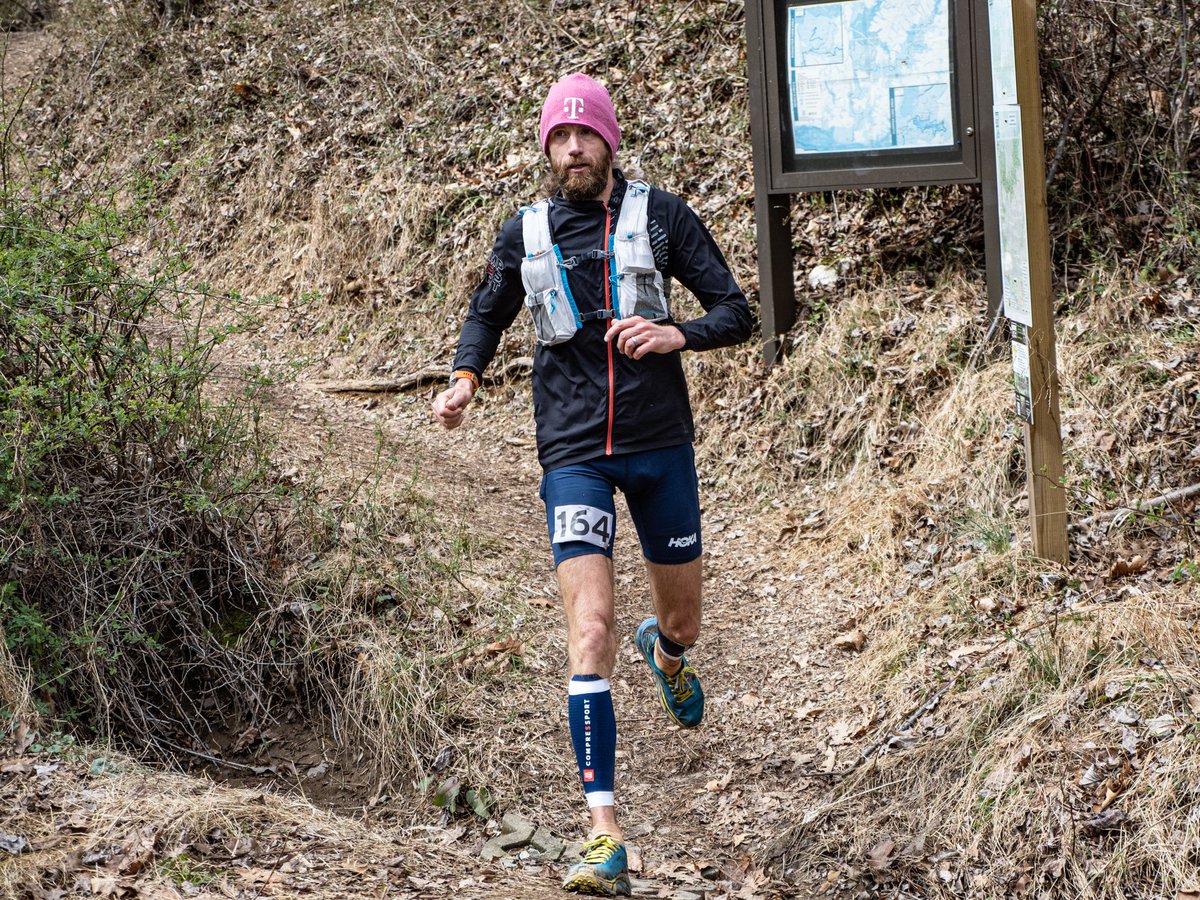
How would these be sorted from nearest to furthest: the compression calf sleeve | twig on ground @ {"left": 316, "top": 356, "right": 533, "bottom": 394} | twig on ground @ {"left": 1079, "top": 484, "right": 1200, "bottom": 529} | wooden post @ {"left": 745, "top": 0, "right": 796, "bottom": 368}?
the compression calf sleeve < twig on ground @ {"left": 1079, "top": 484, "right": 1200, "bottom": 529} < wooden post @ {"left": 745, "top": 0, "right": 796, "bottom": 368} < twig on ground @ {"left": 316, "top": 356, "right": 533, "bottom": 394}

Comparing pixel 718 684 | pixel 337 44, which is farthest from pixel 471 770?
pixel 337 44

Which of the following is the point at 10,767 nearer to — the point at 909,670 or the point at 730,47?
the point at 909,670

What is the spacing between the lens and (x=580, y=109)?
4145 mm

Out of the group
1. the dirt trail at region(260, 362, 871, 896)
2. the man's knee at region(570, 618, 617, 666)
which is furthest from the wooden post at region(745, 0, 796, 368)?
the man's knee at region(570, 618, 617, 666)

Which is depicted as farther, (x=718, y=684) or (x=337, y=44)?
(x=337, y=44)

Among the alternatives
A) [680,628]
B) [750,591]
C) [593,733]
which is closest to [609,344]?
[680,628]

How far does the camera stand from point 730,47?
398 inches

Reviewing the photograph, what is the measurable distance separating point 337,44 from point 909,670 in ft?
35.4

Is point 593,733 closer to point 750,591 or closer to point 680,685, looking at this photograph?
point 680,685

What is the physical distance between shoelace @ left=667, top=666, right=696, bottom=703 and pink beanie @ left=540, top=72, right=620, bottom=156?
216cm

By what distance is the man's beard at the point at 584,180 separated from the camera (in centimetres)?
417

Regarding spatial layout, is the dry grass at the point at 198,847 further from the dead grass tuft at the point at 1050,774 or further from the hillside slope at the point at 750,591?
the dead grass tuft at the point at 1050,774

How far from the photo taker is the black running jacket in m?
4.10

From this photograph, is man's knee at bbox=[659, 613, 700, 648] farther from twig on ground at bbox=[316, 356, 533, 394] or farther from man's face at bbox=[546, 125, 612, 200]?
twig on ground at bbox=[316, 356, 533, 394]
